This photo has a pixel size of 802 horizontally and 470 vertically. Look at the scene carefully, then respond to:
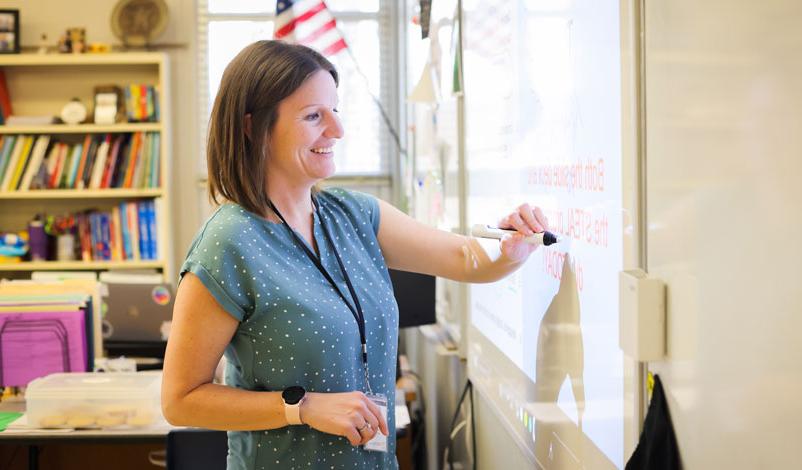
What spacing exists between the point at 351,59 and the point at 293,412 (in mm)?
4148

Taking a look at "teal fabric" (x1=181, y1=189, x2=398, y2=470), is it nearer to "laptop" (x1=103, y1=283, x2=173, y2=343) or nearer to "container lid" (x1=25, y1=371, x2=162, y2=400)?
"container lid" (x1=25, y1=371, x2=162, y2=400)

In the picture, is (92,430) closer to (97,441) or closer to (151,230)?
(97,441)

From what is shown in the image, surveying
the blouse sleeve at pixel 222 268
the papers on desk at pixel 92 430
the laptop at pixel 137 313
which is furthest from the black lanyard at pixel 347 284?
the laptop at pixel 137 313

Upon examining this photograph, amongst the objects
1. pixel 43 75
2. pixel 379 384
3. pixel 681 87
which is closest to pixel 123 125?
pixel 43 75

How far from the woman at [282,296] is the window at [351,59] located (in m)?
3.67

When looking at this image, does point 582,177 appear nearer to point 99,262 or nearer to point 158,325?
point 158,325

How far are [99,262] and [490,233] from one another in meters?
3.93

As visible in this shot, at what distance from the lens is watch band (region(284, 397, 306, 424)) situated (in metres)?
1.38

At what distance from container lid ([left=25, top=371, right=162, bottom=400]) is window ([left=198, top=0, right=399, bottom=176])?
274cm

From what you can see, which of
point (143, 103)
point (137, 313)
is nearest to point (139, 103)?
point (143, 103)

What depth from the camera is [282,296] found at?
4.71 ft

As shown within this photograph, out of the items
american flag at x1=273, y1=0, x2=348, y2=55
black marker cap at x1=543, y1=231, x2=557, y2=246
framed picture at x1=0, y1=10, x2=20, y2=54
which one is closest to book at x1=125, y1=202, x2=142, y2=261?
framed picture at x1=0, y1=10, x2=20, y2=54

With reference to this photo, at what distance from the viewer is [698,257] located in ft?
3.23

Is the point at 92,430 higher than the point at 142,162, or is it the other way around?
the point at 142,162
